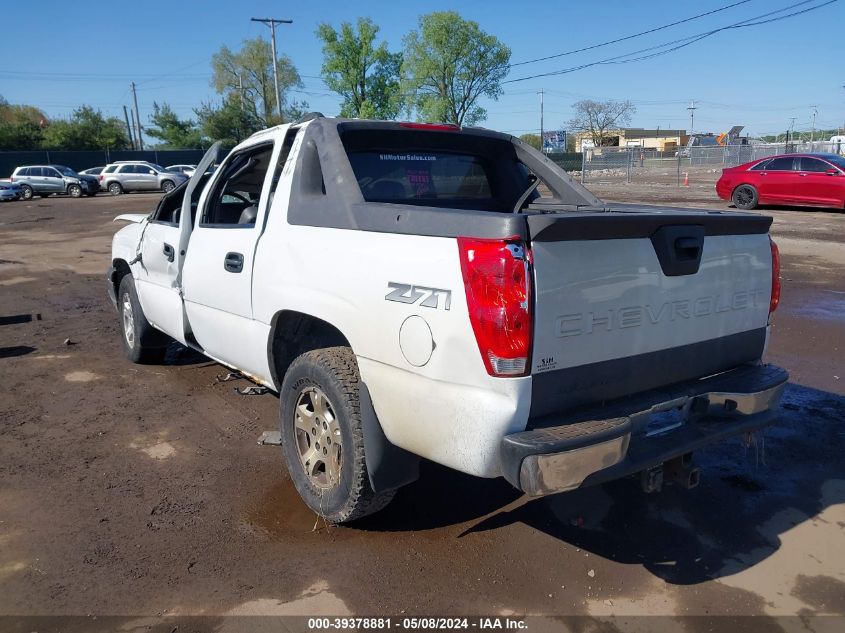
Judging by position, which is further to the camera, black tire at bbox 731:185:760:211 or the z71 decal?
black tire at bbox 731:185:760:211

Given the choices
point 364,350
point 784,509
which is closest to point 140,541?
point 364,350

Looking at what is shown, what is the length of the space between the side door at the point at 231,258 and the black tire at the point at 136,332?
142 cm

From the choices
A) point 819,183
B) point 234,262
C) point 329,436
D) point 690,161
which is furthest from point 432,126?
point 690,161

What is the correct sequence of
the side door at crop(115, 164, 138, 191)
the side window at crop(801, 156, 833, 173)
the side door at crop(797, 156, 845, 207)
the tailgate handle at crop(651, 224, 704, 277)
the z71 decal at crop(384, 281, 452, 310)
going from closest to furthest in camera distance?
the z71 decal at crop(384, 281, 452, 310) → the tailgate handle at crop(651, 224, 704, 277) → the side door at crop(797, 156, 845, 207) → the side window at crop(801, 156, 833, 173) → the side door at crop(115, 164, 138, 191)

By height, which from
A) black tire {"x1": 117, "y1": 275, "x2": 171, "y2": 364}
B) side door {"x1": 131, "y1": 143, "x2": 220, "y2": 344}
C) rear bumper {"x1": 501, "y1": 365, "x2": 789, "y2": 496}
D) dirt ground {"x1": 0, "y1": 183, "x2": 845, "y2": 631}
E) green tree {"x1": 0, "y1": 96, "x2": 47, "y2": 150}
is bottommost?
dirt ground {"x1": 0, "y1": 183, "x2": 845, "y2": 631}

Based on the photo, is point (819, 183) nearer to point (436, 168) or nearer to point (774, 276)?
point (774, 276)

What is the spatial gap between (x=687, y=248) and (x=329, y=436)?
6.26ft

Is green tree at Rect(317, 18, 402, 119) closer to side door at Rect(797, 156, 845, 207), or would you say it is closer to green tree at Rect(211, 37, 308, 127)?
green tree at Rect(211, 37, 308, 127)

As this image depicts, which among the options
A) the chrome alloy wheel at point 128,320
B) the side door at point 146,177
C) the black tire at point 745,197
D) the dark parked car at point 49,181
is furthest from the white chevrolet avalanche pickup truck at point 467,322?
the side door at point 146,177

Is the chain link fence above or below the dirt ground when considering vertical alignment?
above

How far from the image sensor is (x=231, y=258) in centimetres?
411

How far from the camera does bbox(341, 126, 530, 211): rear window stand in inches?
156

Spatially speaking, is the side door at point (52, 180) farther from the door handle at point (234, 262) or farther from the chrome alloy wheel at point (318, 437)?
the chrome alloy wheel at point (318, 437)

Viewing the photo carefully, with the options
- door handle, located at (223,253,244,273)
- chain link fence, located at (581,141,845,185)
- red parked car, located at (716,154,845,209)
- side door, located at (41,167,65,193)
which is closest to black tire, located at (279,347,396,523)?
door handle, located at (223,253,244,273)
